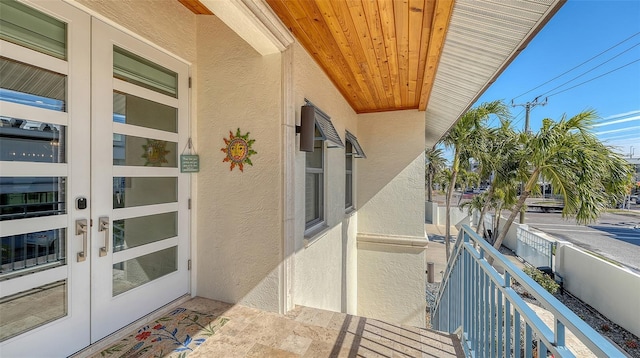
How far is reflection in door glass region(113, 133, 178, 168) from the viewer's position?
2053mm

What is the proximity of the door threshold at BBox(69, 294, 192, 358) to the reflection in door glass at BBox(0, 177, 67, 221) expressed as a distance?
3.25ft

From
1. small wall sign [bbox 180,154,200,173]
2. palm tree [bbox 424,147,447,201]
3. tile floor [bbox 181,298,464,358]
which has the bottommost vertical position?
tile floor [bbox 181,298,464,358]

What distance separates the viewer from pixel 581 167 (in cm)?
562

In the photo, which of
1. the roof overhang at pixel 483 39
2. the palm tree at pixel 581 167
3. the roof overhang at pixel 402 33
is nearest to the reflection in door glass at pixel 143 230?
the roof overhang at pixel 402 33

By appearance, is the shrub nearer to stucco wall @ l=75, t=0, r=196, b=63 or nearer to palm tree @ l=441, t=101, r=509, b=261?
palm tree @ l=441, t=101, r=509, b=261

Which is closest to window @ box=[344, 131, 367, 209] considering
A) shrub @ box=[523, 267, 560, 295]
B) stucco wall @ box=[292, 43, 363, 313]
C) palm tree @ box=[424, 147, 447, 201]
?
stucco wall @ box=[292, 43, 363, 313]

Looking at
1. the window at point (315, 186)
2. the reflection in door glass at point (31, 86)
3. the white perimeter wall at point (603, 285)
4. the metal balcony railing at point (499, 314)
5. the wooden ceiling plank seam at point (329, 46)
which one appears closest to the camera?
the metal balcony railing at point (499, 314)

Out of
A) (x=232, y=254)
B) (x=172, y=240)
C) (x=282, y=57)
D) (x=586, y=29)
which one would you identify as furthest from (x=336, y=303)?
(x=586, y=29)

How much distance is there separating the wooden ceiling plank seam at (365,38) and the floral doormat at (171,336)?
288 centimetres

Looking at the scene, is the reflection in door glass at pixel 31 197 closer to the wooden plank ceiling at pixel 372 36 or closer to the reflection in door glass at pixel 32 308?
the reflection in door glass at pixel 32 308

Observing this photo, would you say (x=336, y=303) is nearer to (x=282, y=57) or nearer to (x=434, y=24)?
(x=282, y=57)

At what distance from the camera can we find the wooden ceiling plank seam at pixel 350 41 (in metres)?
2.08

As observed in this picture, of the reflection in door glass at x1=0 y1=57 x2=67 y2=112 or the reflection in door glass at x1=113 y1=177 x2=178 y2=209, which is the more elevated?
the reflection in door glass at x1=0 y1=57 x2=67 y2=112

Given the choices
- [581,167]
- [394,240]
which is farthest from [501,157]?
[394,240]
